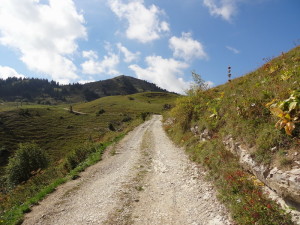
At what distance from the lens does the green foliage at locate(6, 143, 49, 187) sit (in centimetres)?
3102

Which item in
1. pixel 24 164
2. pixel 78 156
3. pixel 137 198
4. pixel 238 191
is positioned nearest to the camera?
pixel 238 191

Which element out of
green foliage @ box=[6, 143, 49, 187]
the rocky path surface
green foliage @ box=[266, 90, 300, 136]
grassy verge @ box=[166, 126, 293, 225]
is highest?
green foliage @ box=[266, 90, 300, 136]

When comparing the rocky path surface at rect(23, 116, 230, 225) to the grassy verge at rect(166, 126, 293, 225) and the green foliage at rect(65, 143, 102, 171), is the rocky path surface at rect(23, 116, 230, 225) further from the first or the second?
the green foliage at rect(65, 143, 102, 171)

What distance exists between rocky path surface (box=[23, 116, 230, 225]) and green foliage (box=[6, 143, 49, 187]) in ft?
75.1

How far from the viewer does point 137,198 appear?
1035 centimetres

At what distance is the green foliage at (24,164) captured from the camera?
31.0m

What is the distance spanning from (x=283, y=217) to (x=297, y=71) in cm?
831

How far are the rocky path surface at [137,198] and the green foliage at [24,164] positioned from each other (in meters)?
22.9

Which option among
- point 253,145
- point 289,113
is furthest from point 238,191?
point 289,113

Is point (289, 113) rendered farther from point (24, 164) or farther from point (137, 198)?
point (24, 164)

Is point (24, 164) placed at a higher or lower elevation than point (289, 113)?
lower

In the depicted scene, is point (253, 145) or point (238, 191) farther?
point (253, 145)

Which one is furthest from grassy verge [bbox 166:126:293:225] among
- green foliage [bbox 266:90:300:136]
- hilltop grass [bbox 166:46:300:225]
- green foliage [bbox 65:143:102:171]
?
green foliage [bbox 65:143:102:171]

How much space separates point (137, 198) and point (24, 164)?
1208 inches
